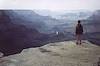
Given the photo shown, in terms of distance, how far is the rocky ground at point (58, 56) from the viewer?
354 centimetres

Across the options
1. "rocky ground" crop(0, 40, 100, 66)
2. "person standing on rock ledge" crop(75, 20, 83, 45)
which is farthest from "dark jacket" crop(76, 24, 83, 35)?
"rocky ground" crop(0, 40, 100, 66)

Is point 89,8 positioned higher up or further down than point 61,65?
higher up

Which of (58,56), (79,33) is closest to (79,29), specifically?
(79,33)

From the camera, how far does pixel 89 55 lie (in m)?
3.62

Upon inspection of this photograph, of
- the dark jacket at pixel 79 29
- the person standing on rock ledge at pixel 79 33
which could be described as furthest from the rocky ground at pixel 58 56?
the dark jacket at pixel 79 29

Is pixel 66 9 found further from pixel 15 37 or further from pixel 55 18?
pixel 15 37

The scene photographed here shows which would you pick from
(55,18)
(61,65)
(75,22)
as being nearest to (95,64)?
(61,65)

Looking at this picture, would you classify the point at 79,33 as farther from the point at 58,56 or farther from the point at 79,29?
the point at 58,56

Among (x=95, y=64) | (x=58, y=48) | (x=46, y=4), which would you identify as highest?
(x=46, y=4)

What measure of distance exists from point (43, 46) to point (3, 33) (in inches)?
31.4

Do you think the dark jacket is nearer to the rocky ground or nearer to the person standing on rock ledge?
the person standing on rock ledge

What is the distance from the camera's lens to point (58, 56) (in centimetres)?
363

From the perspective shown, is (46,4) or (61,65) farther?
(46,4)

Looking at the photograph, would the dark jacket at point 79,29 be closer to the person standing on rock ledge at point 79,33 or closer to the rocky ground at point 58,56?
the person standing on rock ledge at point 79,33
